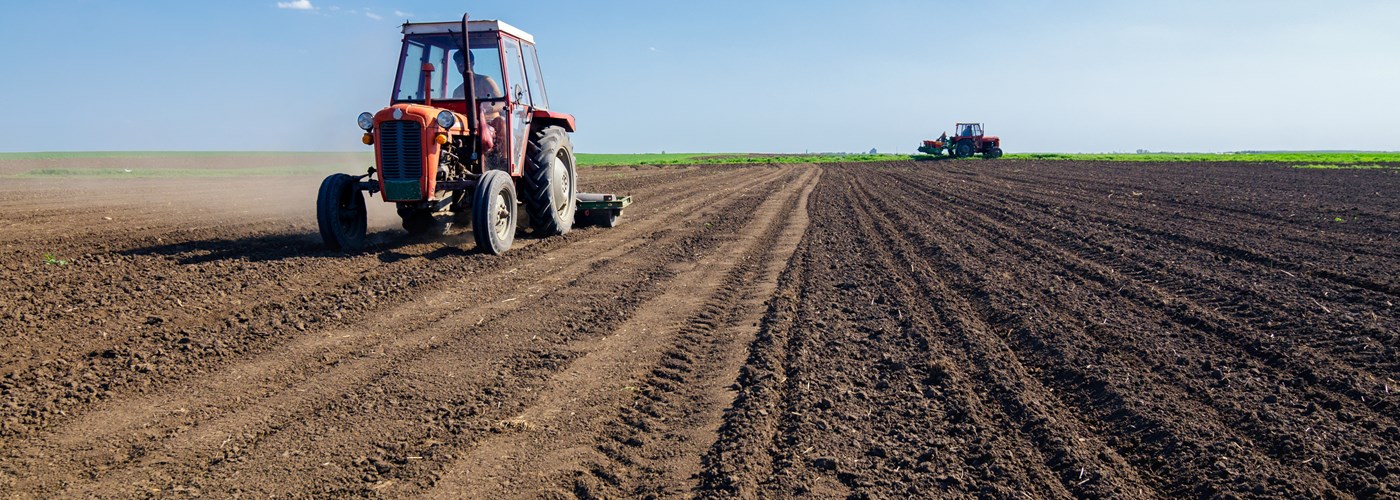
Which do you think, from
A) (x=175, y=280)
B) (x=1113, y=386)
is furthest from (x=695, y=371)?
(x=175, y=280)

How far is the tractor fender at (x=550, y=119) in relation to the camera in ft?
35.2

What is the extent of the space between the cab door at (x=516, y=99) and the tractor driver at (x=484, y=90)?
0.47 feet

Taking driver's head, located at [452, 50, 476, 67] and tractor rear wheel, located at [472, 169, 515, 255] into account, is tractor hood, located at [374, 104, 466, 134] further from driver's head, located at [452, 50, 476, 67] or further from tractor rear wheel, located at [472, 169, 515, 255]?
driver's head, located at [452, 50, 476, 67]

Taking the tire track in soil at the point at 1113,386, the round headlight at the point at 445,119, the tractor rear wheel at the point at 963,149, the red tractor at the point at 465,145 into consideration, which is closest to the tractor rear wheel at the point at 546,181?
the red tractor at the point at 465,145

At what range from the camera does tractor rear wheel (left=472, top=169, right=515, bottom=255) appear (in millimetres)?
8367

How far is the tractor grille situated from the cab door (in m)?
1.41

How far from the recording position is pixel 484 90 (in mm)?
9617

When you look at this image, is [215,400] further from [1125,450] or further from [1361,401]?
[1361,401]

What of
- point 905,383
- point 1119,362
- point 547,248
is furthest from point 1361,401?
point 547,248

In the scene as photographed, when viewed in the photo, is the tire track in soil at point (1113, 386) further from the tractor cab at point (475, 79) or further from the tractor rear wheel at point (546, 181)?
the tractor cab at point (475, 79)

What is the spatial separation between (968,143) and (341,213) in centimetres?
4817

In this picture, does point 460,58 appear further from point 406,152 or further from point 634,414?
point 634,414

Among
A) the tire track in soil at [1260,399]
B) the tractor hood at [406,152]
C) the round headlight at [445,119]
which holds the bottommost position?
the tire track in soil at [1260,399]

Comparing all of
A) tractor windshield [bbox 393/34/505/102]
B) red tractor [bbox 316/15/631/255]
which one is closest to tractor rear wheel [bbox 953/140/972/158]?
red tractor [bbox 316/15/631/255]
